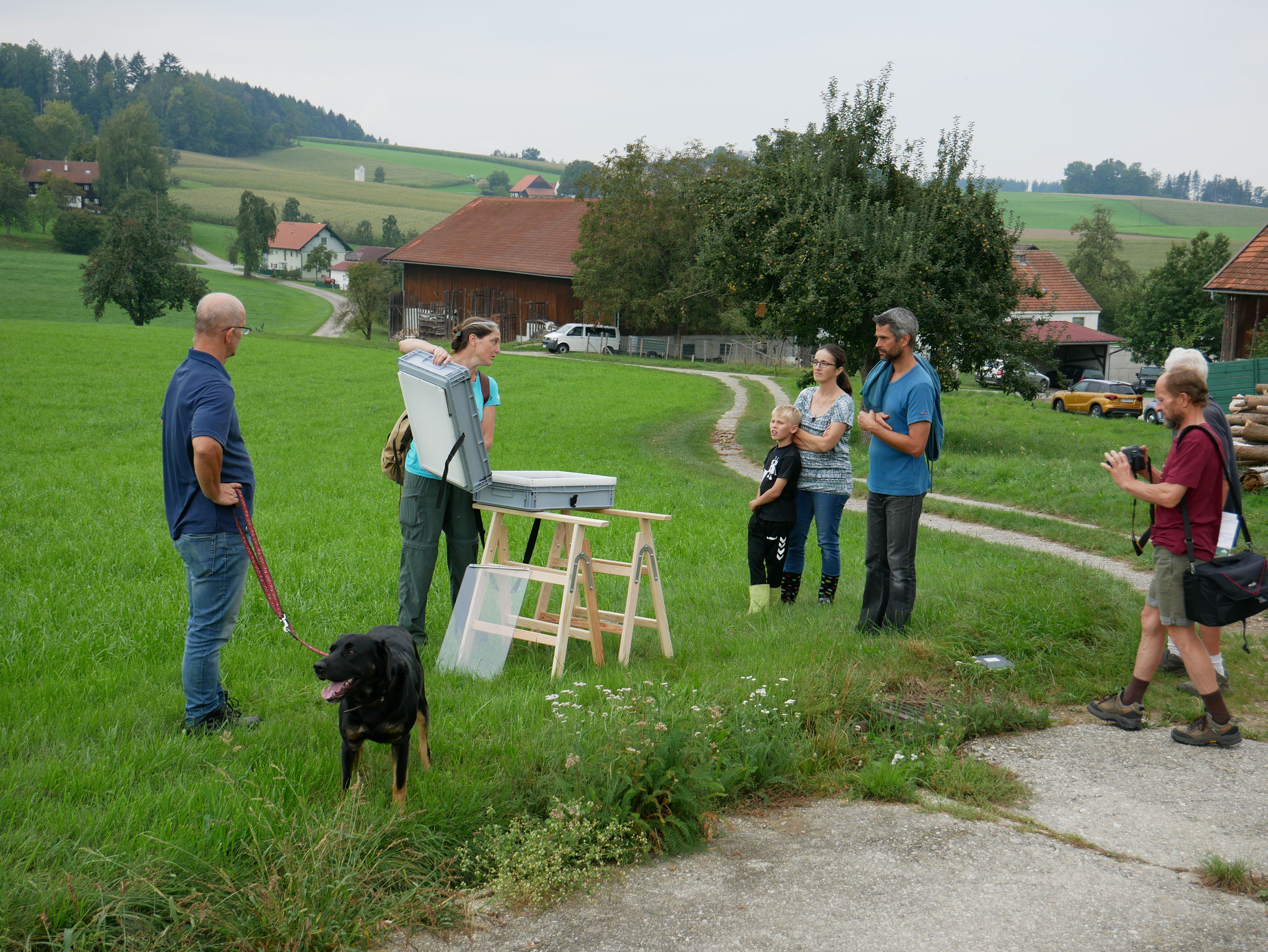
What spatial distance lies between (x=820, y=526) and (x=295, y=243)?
398 feet

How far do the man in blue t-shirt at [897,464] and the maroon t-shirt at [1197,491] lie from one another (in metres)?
1.44

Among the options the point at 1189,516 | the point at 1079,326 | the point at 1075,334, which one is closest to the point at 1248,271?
the point at 1189,516

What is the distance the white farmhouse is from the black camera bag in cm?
12040

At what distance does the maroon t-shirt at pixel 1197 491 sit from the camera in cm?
503

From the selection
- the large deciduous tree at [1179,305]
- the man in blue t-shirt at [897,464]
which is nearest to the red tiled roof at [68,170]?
the large deciduous tree at [1179,305]

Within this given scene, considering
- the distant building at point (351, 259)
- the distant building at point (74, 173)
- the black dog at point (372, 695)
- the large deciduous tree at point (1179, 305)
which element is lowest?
the black dog at point (372, 695)

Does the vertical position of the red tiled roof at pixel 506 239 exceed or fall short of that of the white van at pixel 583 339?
it exceeds it

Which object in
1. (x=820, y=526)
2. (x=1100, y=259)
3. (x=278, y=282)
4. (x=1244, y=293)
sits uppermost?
(x=1100, y=259)

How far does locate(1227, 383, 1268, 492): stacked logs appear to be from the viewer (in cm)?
1368

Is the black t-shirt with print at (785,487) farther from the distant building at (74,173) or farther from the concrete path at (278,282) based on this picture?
the distant building at (74,173)

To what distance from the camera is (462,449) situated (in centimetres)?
535

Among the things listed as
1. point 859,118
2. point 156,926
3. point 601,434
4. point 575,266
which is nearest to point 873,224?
point 859,118

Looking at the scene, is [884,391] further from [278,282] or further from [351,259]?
[351,259]

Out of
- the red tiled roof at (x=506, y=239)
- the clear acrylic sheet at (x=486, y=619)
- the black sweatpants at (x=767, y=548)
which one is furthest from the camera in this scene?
the red tiled roof at (x=506, y=239)
